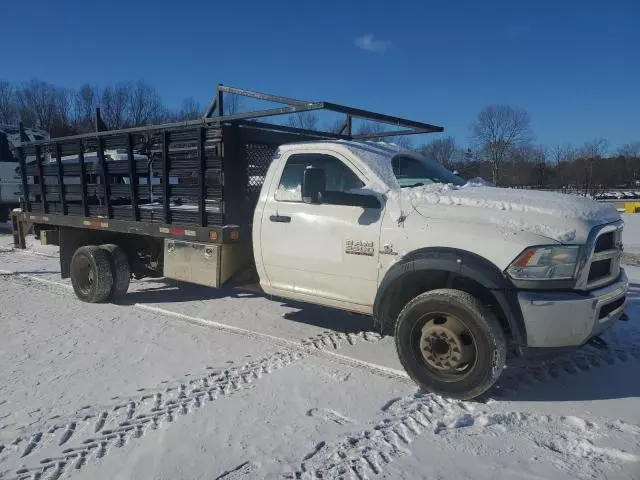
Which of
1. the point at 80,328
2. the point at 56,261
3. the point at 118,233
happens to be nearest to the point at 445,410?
the point at 80,328

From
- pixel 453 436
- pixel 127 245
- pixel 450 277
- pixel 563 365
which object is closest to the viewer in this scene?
pixel 453 436

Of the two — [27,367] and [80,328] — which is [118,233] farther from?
[27,367]

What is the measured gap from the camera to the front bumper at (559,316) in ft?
11.4

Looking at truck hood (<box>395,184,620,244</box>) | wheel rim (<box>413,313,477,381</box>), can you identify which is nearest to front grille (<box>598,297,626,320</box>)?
truck hood (<box>395,184,620,244</box>)

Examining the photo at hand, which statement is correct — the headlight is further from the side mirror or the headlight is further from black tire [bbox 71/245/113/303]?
black tire [bbox 71/245/113/303]

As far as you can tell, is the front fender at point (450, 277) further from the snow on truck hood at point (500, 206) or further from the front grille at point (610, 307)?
the front grille at point (610, 307)

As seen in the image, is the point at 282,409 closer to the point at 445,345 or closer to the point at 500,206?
the point at 445,345

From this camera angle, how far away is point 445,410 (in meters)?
3.66

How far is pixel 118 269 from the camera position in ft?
21.9

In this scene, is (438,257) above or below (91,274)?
above

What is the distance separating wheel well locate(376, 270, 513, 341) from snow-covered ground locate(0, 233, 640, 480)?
1.71 feet

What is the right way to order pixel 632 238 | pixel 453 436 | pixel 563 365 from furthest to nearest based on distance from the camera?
pixel 632 238
pixel 563 365
pixel 453 436

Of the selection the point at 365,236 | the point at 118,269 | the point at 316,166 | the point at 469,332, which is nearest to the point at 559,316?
the point at 469,332

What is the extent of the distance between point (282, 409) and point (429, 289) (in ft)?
5.21
